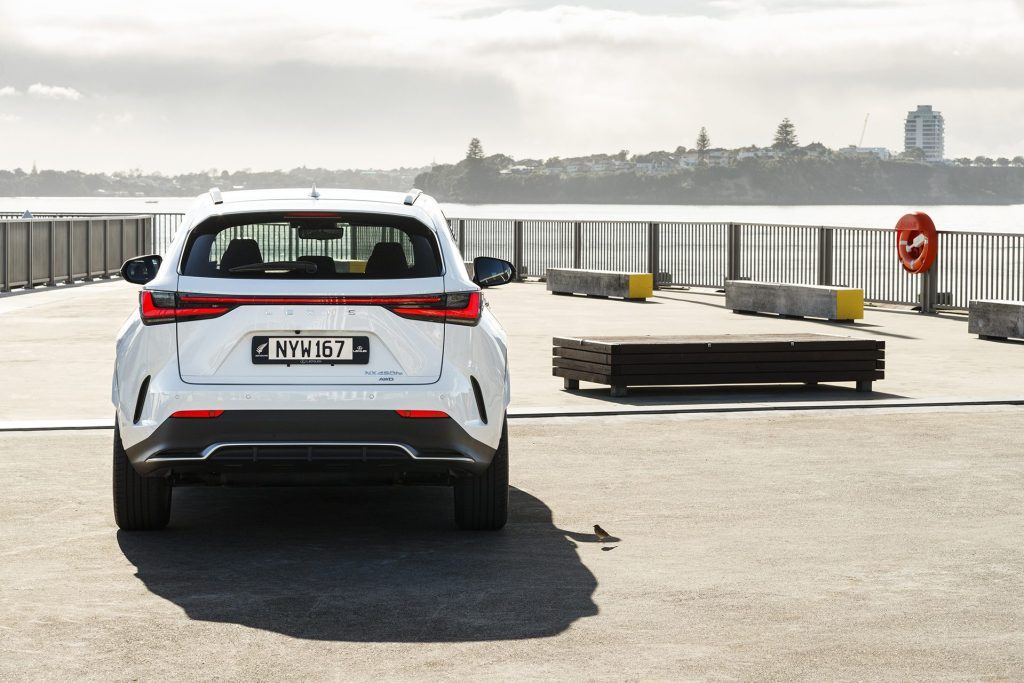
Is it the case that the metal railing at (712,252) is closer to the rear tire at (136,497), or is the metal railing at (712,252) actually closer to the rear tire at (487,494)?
the rear tire at (487,494)

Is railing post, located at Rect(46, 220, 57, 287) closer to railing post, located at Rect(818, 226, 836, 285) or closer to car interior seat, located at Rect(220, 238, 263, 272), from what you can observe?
railing post, located at Rect(818, 226, 836, 285)

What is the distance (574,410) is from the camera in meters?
12.5

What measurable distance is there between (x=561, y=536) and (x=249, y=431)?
166 cm

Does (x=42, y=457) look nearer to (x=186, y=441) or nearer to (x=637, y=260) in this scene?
(x=186, y=441)

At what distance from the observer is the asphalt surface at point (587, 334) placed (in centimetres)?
1334

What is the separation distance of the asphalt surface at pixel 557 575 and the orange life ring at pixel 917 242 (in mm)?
Result: 14702

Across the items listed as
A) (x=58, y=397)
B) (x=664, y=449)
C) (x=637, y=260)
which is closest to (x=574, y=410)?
(x=664, y=449)

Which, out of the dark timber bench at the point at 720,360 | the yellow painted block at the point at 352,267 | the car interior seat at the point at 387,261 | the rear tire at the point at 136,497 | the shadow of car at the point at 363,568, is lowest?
the shadow of car at the point at 363,568

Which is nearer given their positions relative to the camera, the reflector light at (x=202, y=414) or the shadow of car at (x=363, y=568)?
the shadow of car at (x=363, y=568)

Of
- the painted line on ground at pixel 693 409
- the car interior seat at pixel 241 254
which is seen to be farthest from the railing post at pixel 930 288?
the car interior seat at pixel 241 254

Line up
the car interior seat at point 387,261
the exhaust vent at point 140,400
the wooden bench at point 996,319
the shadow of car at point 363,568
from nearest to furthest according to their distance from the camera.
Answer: the shadow of car at point 363,568 → the exhaust vent at point 140,400 → the car interior seat at point 387,261 → the wooden bench at point 996,319

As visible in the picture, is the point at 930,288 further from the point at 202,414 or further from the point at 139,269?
the point at 202,414

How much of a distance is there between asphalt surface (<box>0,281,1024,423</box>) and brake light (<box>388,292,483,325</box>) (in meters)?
5.52

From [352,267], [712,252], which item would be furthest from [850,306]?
[712,252]
